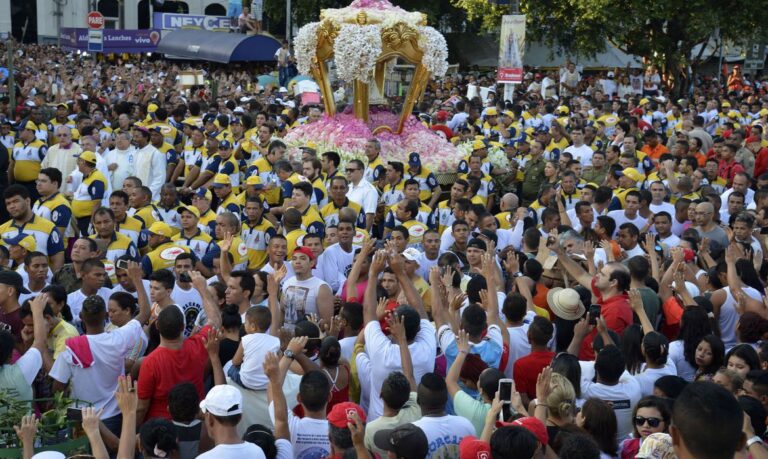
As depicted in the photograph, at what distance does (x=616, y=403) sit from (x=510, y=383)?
1079 millimetres

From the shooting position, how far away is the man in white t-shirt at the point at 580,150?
1535 cm

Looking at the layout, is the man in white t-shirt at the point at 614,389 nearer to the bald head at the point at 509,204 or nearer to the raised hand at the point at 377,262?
the raised hand at the point at 377,262

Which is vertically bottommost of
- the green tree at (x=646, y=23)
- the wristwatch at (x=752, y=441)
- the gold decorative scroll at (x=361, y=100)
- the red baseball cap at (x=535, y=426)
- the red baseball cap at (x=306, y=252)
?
the wristwatch at (x=752, y=441)

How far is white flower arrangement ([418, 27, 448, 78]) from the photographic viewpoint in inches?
636

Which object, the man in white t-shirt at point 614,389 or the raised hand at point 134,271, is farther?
the raised hand at point 134,271

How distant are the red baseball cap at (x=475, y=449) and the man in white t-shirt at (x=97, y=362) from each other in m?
2.63

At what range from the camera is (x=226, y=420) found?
5.01 metres

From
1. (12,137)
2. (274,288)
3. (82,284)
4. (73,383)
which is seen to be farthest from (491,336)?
(12,137)

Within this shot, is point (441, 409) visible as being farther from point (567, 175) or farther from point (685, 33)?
point (685, 33)

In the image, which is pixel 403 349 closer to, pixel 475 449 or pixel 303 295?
pixel 475 449

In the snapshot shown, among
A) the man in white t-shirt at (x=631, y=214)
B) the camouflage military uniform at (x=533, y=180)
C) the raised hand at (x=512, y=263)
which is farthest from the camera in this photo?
the camouflage military uniform at (x=533, y=180)

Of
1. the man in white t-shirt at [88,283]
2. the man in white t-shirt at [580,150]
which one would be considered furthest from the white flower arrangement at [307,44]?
the man in white t-shirt at [88,283]

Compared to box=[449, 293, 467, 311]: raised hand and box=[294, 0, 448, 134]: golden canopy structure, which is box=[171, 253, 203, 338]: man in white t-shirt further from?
box=[294, 0, 448, 134]: golden canopy structure

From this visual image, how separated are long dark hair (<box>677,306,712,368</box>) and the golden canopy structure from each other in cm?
944
